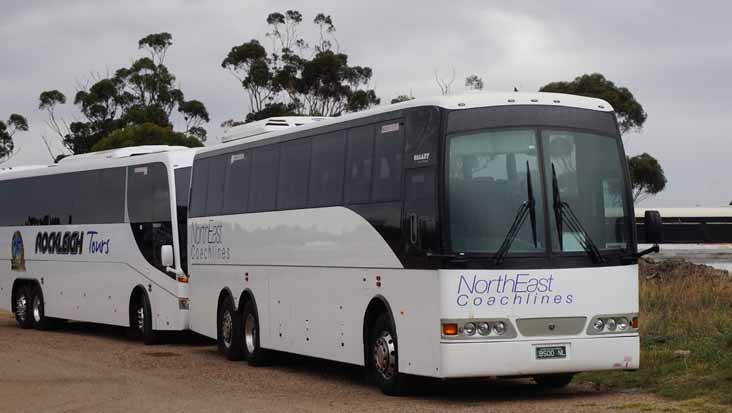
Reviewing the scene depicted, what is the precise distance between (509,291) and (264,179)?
6.70m

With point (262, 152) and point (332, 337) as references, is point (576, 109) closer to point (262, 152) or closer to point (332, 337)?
point (332, 337)

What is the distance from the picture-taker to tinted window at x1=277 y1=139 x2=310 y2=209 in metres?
18.7

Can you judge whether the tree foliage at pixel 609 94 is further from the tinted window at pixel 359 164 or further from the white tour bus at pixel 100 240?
the tinted window at pixel 359 164

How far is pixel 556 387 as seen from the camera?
16516 mm

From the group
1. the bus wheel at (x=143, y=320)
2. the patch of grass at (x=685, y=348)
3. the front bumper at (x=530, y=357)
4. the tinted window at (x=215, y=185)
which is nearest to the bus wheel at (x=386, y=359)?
the front bumper at (x=530, y=357)

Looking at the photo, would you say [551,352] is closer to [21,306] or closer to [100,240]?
[100,240]

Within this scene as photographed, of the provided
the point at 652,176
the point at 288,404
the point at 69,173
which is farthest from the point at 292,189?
the point at 652,176

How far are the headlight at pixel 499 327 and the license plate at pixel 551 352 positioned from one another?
1.41 ft

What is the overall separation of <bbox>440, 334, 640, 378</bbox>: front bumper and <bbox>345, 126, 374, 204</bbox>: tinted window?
2791mm

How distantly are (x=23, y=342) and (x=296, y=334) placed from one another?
922 cm

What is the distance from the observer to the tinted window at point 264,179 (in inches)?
786

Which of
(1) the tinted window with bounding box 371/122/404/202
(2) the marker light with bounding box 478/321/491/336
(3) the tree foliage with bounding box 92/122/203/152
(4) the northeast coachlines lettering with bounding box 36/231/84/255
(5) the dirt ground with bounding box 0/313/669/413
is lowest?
(5) the dirt ground with bounding box 0/313/669/413

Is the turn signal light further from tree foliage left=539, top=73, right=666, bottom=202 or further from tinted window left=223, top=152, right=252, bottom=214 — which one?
tree foliage left=539, top=73, right=666, bottom=202

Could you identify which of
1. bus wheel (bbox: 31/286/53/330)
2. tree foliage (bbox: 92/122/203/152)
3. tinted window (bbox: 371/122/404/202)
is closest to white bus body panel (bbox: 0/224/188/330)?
bus wheel (bbox: 31/286/53/330)
